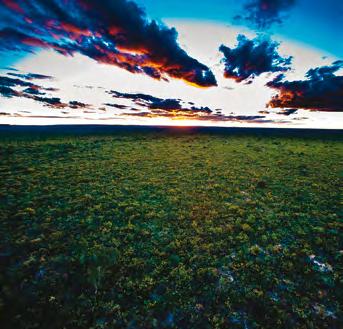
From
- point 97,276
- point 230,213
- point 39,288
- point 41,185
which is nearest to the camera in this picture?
point 39,288

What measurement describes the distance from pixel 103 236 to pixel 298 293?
748 centimetres

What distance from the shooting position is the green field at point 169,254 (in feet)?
20.1

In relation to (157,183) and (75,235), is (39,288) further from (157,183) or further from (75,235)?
(157,183)

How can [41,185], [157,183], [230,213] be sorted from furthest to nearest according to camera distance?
[157,183] → [41,185] → [230,213]

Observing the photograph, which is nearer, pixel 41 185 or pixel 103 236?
pixel 103 236

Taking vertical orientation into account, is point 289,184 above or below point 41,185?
below

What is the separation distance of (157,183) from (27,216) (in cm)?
851

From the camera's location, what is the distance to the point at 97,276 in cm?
730

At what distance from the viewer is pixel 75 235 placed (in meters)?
9.60

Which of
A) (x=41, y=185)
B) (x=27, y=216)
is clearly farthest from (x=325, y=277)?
(x=41, y=185)

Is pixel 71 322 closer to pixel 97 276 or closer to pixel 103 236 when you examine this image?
pixel 97 276

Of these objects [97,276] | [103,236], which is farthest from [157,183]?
[97,276]

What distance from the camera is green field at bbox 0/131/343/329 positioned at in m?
6.14

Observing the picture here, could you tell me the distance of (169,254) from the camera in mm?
8484
